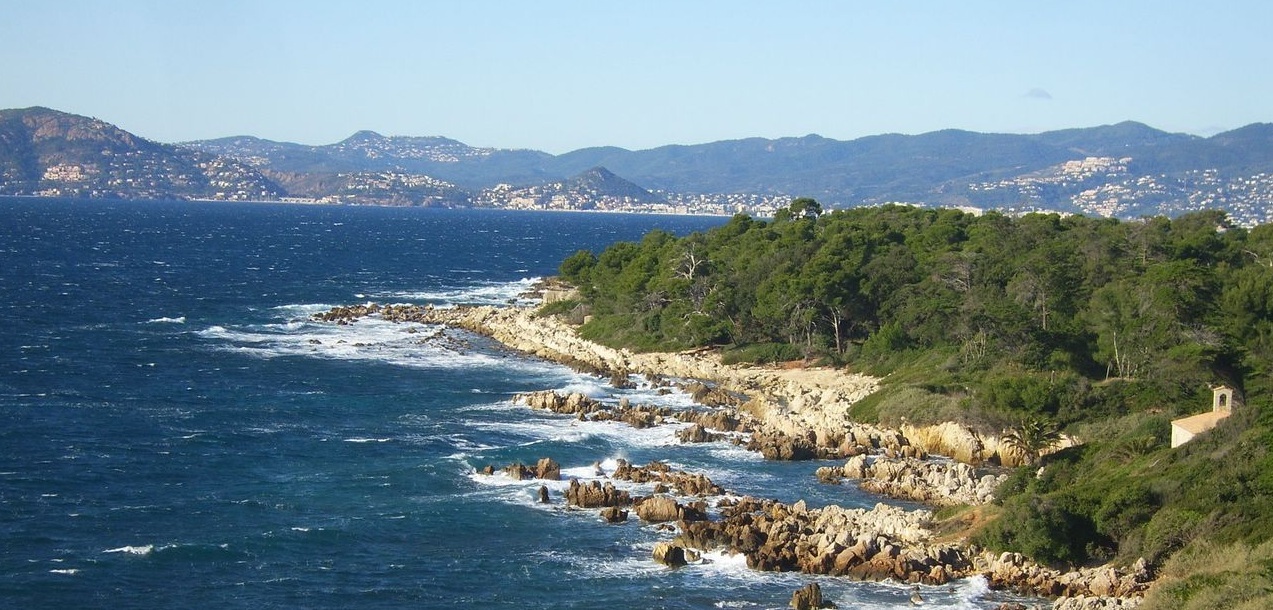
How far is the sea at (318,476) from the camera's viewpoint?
30.6 m

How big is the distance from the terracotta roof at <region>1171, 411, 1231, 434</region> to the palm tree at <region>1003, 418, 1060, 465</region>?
5202 millimetres

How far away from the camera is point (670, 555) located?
106 feet

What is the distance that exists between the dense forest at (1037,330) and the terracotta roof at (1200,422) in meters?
0.96

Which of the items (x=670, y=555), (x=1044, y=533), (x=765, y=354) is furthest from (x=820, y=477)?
(x=765, y=354)

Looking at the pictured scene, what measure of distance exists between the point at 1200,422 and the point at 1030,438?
600 cm

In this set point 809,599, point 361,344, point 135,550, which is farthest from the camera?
point 361,344

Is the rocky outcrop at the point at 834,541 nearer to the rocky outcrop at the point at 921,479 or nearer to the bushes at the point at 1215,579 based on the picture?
the rocky outcrop at the point at 921,479

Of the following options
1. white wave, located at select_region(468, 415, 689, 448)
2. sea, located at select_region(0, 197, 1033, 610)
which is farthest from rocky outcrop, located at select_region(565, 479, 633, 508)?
white wave, located at select_region(468, 415, 689, 448)

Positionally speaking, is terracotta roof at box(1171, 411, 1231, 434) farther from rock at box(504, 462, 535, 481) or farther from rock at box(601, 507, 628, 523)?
rock at box(504, 462, 535, 481)

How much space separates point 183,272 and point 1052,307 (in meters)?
78.7

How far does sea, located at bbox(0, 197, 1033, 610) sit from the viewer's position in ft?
100

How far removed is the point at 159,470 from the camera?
40.8 metres

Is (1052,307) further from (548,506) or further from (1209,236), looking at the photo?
(548,506)

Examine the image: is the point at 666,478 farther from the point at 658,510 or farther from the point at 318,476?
the point at 318,476
